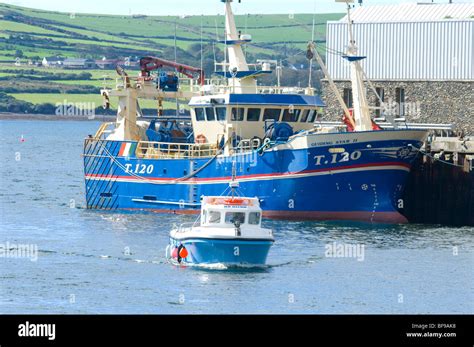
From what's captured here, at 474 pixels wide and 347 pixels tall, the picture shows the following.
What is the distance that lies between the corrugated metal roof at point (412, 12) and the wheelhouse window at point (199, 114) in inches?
699

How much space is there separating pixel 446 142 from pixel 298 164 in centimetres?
751

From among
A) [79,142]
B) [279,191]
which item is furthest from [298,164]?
[79,142]

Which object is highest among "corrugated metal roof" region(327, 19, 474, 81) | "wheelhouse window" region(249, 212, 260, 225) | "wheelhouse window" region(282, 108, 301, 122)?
"corrugated metal roof" region(327, 19, 474, 81)

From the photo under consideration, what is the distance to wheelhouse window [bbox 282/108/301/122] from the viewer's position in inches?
2608

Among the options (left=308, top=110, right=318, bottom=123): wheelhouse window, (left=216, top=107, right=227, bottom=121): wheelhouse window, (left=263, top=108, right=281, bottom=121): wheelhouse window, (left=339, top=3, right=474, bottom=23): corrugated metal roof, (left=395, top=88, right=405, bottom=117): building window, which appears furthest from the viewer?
(left=339, top=3, right=474, bottom=23): corrugated metal roof

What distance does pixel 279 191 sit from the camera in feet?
204

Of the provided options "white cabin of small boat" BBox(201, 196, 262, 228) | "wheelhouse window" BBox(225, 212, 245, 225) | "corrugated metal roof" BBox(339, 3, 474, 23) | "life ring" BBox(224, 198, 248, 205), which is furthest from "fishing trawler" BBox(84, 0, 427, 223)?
"wheelhouse window" BBox(225, 212, 245, 225)

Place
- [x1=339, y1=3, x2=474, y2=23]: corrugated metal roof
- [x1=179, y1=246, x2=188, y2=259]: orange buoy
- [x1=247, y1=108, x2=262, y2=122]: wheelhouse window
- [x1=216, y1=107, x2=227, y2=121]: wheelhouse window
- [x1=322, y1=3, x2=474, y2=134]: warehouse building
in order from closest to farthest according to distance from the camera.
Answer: [x1=179, y1=246, x2=188, y2=259]: orange buoy
[x1=247, y1=108, x2=262, y2=122]: wheelhouse window
[x1=216, y1=107, x2=227, y2=121]: wheelhouse window
[x1=322, y1=3, x2=474, y2=134]: warehouse building
[x1=339, y1=3, x2=474, y2=23]: corrugated metal roof

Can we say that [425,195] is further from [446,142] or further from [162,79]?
[162,79]

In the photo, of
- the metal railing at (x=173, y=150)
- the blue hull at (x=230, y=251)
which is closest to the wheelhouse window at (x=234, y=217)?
the blue hull at (x=230, y=251)

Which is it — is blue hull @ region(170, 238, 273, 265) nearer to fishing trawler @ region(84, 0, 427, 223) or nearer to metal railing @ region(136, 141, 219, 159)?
fishing trawler @ region(84, 0, 427, 223)

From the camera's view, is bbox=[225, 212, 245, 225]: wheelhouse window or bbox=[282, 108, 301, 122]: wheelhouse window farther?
bbox=[282, 108, 301, 122]: wheelhouse window

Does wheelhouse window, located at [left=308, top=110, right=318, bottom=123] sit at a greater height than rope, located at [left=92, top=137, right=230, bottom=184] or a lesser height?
greater

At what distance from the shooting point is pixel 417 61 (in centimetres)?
7925
